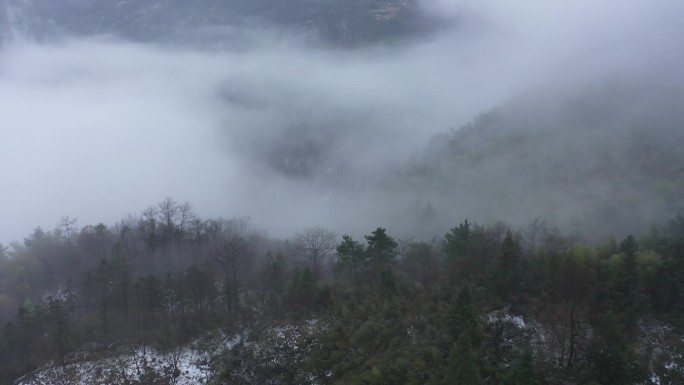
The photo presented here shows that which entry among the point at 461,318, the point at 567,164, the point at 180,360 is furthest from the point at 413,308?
the point at 567,164

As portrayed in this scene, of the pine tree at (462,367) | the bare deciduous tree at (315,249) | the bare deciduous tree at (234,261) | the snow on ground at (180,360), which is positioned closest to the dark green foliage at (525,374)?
the pine tree at (462,367)

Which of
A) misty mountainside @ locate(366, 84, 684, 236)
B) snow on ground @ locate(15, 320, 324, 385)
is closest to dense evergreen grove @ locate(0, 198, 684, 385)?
snow on ground @ locate(15, 320, 324, 385)

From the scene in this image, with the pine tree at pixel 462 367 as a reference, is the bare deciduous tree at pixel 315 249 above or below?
below

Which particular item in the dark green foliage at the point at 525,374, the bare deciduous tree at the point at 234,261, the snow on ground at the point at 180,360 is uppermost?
the dark green foliage at the point at 525,374

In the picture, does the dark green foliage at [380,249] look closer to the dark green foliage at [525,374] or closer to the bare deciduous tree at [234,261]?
the bare deciduous tree at [234,261]

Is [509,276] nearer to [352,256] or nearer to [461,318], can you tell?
[461,318]

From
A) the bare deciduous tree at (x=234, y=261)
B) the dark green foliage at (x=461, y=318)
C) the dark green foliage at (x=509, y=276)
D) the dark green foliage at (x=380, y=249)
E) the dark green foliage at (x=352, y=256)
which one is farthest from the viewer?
the bare deciduous tree at (x=234, y=261)

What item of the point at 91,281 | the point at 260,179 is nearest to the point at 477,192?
the point at 91,281
